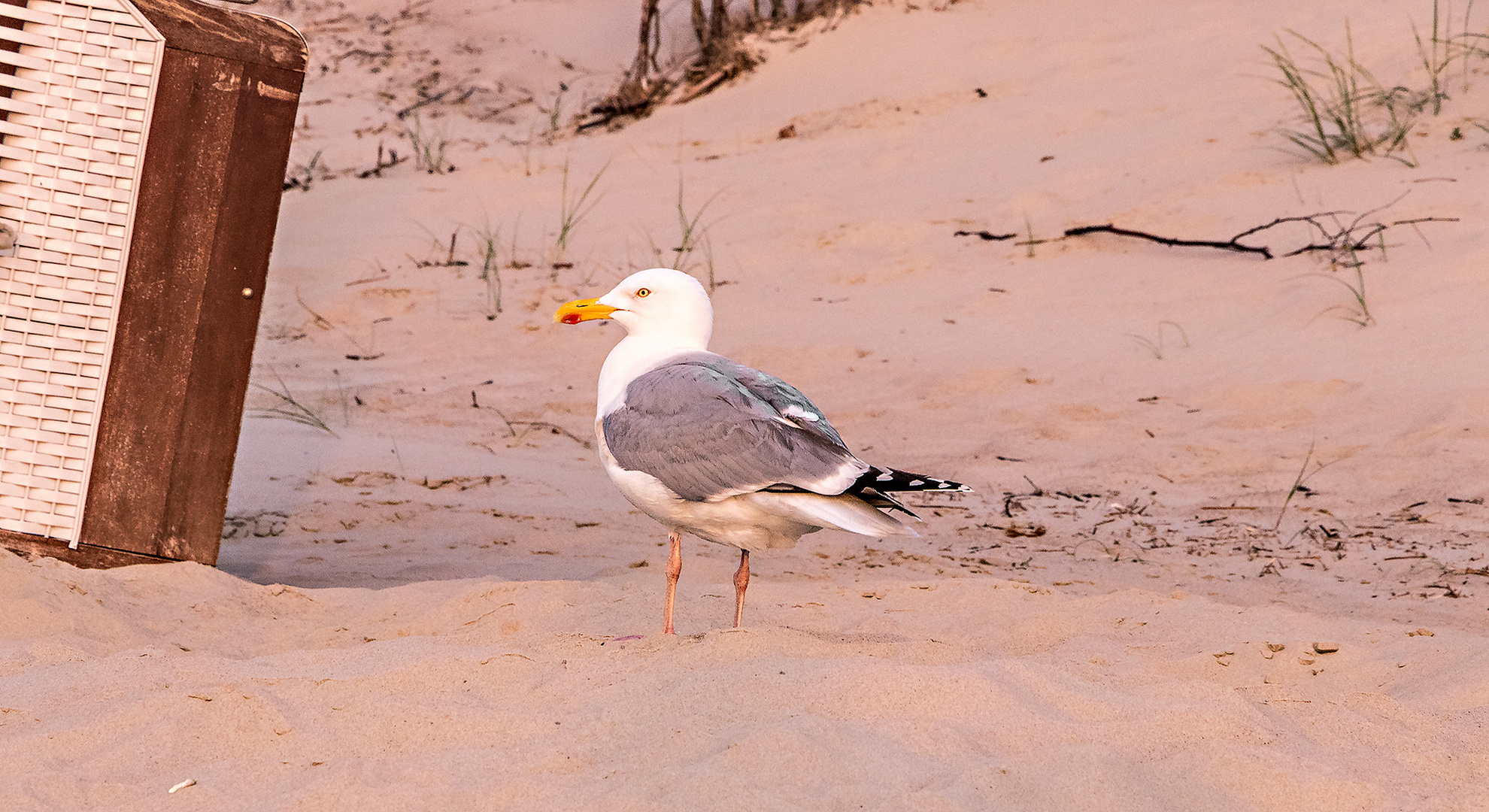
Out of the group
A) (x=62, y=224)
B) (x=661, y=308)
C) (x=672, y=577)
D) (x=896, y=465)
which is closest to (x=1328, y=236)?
(x=896, y=465)

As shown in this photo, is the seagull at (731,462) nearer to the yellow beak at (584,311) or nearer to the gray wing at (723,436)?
the gray wing at (723,436)

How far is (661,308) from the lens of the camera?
3.47 meters

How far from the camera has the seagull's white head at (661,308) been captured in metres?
3.46

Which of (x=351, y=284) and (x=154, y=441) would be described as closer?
(x=154, y=441)

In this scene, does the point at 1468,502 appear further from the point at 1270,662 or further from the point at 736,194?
the point at 736,194

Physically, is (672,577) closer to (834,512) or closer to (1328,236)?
(834,512)

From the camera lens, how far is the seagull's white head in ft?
11.4

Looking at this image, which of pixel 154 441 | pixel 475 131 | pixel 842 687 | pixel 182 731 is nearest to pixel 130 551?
pixel 154 441

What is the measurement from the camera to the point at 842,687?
248 centimetres

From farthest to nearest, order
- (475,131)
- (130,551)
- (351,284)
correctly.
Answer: (475,131), (351,284), (130,551)

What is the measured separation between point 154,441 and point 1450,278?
204 inches

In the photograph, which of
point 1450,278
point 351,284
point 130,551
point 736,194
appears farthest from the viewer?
point 736,194

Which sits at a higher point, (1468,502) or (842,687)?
(1468,502)

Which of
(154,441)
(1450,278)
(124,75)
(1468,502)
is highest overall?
(1450,278)
